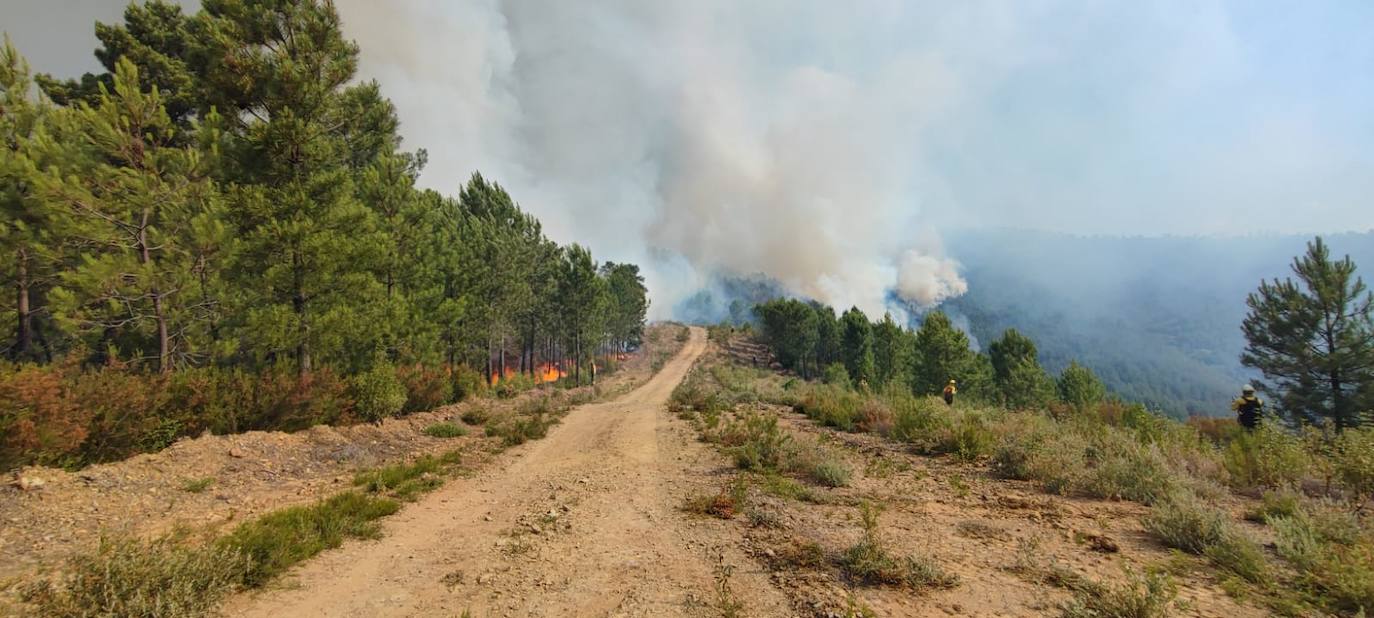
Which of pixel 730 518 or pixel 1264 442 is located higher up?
pixel 1264 442

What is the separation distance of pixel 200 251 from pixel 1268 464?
22019 millimetres

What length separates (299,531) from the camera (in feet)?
19.6

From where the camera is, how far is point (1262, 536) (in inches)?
220

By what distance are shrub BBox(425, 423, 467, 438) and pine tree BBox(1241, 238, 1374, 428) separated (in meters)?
42.2

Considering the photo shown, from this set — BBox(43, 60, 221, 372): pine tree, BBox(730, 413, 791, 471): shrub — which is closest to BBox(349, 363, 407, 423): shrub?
BBox(43, 60, 221, 372): pine tree

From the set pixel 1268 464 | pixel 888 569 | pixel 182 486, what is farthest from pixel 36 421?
pixel 1268 464

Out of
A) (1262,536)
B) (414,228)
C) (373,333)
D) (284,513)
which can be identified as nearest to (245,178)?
(373,333)

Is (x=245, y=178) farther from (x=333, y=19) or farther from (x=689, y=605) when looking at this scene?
(x=689, y=605)

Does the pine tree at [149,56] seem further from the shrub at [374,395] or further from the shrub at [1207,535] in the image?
the shrub at [1207,535]

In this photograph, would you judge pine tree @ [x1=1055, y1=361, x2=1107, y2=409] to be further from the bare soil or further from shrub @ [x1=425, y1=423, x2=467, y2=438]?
shrub @ [x1=425, y1=423, x2=467, y2=438]

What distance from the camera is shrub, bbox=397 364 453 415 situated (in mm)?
16484

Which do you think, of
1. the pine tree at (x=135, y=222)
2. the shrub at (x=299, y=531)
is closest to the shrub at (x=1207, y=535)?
the shrub at (x=299, y=531)

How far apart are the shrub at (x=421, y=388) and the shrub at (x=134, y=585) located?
11.9 metres

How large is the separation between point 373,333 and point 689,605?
14.7 m
